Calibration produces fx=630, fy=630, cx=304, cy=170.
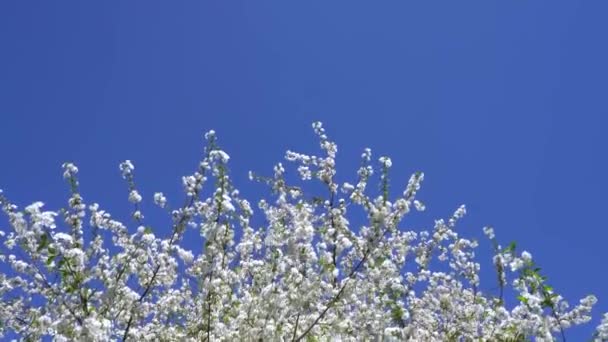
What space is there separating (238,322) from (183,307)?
2.63 m

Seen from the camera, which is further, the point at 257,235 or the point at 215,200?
the point at 257,235

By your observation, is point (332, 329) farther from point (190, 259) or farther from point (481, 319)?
point (481, 319)

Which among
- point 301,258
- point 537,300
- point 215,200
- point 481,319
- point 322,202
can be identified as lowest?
point 537,300

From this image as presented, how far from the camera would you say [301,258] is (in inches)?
244

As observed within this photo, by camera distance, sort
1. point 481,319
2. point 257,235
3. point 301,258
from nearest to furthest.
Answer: point 301,258, point 257,235, point 481,319

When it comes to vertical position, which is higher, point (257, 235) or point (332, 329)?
point (257, 235)

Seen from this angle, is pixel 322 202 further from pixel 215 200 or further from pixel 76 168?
pixel 76 168

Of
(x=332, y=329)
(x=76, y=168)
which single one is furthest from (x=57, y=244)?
(x=332, y=329)

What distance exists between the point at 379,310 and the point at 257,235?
93.3 inches

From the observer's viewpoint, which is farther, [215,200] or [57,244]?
[215,200]

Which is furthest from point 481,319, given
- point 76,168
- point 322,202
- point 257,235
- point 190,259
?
point 76,168

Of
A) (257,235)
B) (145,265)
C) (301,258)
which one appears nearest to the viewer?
(301,258)

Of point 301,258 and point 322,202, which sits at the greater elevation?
point 322,202

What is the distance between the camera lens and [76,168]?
21.4ft
